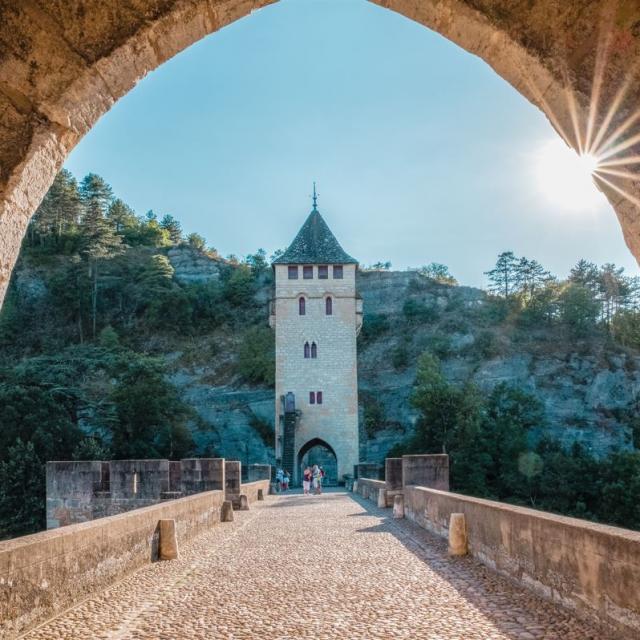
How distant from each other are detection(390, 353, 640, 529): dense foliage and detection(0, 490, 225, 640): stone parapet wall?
30.5 m

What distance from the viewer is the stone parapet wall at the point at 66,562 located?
4.97 m

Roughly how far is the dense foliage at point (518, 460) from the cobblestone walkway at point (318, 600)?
2787cm

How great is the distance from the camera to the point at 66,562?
19.8 feet

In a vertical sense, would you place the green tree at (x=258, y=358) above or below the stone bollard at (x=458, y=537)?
above

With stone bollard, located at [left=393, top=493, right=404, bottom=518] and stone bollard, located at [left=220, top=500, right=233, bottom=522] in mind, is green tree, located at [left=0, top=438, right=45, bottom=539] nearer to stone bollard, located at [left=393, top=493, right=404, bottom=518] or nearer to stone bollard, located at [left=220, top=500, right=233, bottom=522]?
stone bollard, located at [left=220, top=500, right=233, bottom=522]

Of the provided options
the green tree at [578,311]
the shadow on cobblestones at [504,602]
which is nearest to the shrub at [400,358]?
the green tree at [578,311]

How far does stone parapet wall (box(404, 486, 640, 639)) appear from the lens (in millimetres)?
4527

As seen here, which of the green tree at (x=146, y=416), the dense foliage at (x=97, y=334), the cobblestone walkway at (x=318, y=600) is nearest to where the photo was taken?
the cobblestone walkway at (x=318, y=600)

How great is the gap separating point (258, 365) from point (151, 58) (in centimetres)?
5389

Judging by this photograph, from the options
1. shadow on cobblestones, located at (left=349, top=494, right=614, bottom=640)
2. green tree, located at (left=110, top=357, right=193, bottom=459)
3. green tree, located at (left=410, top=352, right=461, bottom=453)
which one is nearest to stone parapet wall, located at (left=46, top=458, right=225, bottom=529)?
shadow on cobblestones, located at (left=349, top=494, right=614, bottom=640)

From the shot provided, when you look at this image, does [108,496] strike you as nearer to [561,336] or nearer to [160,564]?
[160,564]

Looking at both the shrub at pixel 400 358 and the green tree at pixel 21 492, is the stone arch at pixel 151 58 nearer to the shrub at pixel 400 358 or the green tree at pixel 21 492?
the green tree at pixel 21 492

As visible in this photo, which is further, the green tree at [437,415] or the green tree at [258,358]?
the green tree at [258,358]

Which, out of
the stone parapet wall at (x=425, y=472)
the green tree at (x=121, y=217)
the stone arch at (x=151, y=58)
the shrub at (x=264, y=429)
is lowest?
the stone parapet wall at (x=425, y=472)
